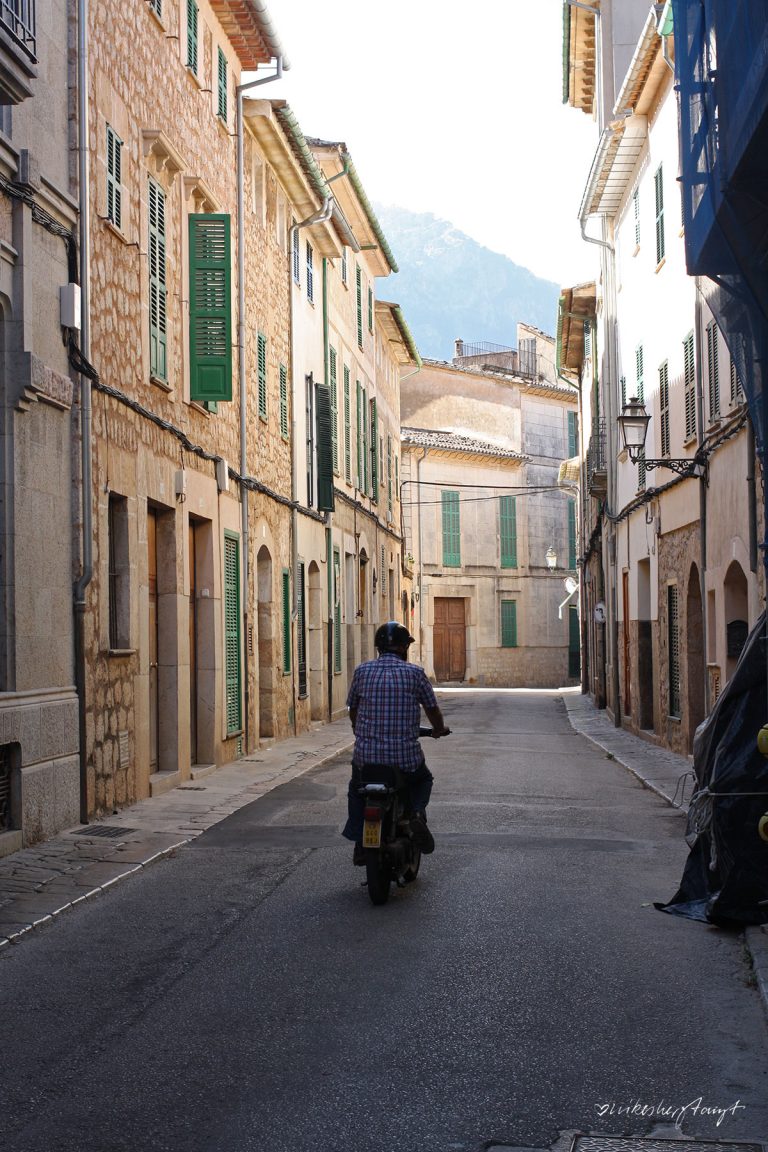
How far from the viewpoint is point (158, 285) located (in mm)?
14789

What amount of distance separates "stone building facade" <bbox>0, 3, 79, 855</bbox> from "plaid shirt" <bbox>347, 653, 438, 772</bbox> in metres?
2.79

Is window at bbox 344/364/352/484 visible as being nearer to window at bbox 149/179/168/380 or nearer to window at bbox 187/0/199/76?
window at bbox 187/0/199/76

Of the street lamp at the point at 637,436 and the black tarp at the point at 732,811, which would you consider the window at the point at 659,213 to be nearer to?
the street lamp at the point at 637,436

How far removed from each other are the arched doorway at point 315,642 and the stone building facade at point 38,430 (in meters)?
13.6

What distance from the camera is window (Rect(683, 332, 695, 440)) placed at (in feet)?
55.7

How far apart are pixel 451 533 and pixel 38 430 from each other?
40992 mm

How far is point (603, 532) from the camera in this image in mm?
28750

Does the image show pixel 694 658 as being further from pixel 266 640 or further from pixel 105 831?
pixel 105 831

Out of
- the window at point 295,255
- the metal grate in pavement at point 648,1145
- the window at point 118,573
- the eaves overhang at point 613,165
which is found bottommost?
the metal grate in pavement at point 648,1145

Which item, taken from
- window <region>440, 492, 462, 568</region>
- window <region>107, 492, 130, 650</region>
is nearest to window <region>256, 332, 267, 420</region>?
window <region>107, 492, 130, 650</region>

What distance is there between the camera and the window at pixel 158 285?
14523 millimetres

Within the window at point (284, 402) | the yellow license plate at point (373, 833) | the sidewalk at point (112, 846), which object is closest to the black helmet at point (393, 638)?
the yellow license plate at point (373, 833)

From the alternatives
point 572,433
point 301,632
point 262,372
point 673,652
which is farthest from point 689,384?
point 572,433

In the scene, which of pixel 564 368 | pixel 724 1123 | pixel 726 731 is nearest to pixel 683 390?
pixel 726 731
